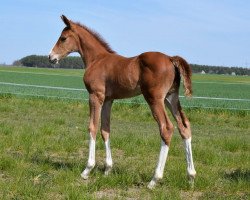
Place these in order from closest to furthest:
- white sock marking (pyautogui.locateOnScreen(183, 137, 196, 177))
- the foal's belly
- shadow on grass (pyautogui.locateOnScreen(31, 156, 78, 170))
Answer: white sock marking (pyautogui.locateOnScreen(183, 137, 196, 177)) → the foal's belly → shadow on grass (pyautogui.locateOnScreen(31, 156, 78, 170))

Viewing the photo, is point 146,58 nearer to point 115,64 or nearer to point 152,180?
point 115,64

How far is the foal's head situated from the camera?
25.8 ft

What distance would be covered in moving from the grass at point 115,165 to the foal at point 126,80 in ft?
1.05

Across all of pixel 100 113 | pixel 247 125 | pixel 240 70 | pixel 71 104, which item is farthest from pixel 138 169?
pixel 240 70

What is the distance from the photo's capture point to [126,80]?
22.8ft

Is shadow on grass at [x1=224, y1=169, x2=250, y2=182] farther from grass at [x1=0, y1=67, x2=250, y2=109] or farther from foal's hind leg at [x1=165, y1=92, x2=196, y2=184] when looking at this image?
grass at [x1=0, y1=67, x2=250, y2=109]

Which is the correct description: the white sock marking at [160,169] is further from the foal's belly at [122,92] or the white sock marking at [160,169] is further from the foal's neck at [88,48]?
the foal's neck at [88,48]

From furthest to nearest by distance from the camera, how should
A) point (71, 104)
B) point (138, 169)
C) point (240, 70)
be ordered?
point (240, 70) → point (71, 104) → point (138, 169)

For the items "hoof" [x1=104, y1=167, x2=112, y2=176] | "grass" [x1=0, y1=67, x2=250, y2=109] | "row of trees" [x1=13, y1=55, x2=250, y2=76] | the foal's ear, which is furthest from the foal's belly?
"row of trees" [x1=13, y1=55, x2=250, y2=76]

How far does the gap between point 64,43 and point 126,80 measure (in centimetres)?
151

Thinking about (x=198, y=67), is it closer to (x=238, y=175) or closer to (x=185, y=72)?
(x=238, y=175)

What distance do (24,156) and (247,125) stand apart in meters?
8.58

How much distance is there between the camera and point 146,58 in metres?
6.75

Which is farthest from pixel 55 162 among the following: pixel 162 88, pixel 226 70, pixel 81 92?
pixel 226 70
